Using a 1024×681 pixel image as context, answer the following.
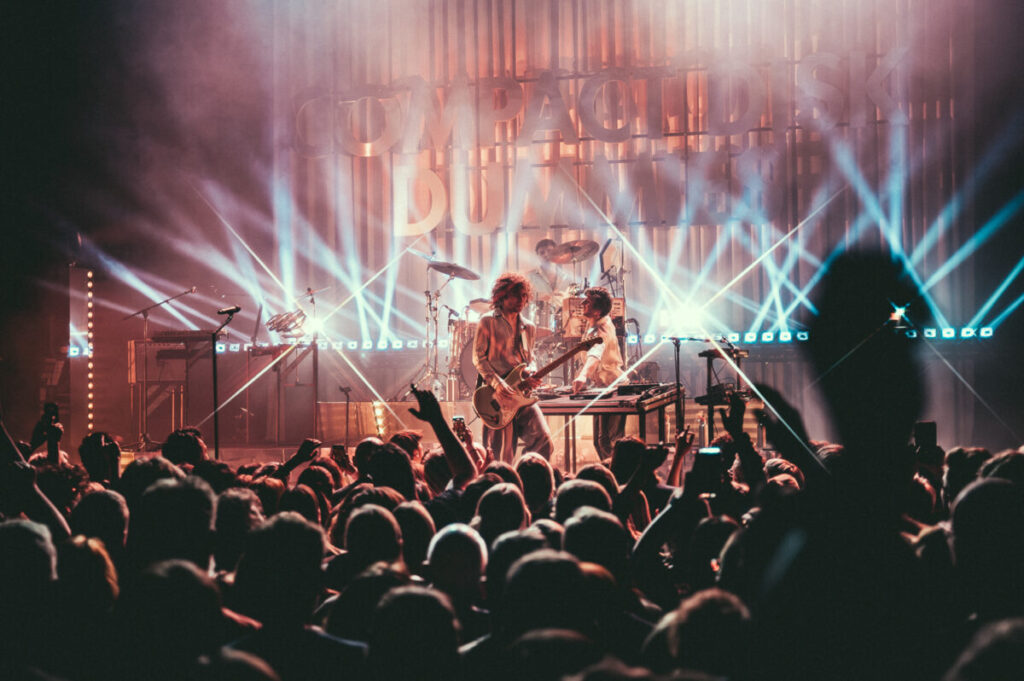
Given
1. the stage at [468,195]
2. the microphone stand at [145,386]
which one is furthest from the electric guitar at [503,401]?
the microphone stand at [145,386]

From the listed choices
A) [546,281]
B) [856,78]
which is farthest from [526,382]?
[856,78]

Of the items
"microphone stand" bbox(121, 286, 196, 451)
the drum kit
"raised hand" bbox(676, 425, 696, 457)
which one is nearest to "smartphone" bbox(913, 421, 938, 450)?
"raised hand" bbox(676, 425, 696, 457)

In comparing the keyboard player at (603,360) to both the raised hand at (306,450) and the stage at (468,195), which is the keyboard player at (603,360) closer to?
the stage at (468,195)

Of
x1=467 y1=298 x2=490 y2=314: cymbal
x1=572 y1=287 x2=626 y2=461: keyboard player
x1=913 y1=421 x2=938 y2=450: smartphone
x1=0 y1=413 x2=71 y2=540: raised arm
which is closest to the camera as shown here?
x1=0 y1=413 x2=71 y2=540: raised arm

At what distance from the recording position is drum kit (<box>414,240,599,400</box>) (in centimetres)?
950

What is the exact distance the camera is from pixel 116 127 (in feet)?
34.4

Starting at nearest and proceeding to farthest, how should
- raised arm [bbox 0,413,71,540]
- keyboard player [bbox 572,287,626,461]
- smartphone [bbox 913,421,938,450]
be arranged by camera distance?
raised arm [bbox 0,413,71,540] → smartphone [bbox 913,421,938,450] → keyboard player [bbox 572,287,626,461]

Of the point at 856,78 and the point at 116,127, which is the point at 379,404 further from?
the point at 856,78

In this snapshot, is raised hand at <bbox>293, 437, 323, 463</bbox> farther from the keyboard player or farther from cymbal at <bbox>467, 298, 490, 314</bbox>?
cymbal at <bbox>467, 298, 490, 314</bbox>

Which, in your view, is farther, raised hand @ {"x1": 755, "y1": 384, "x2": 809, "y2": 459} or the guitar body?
the guitar body

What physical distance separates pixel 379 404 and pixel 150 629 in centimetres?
768

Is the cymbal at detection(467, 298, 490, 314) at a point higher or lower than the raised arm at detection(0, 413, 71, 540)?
higher

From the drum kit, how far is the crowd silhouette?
6641mm

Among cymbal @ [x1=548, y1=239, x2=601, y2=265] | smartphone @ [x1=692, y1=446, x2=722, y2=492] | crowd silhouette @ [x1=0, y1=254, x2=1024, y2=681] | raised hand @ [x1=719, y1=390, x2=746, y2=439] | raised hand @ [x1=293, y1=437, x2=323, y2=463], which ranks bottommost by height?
crowd silhouette @ [x1=0, y1=254, x2=1024, y2=681]
